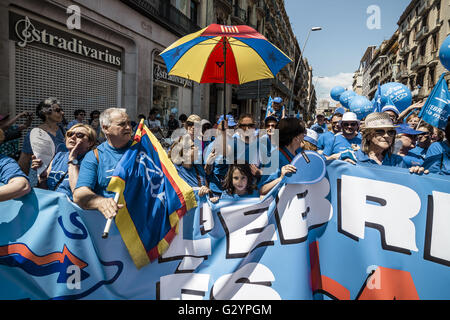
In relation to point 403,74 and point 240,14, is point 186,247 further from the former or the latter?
point 403,74

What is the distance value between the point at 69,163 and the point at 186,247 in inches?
49.8

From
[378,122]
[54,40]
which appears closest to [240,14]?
[54,40]

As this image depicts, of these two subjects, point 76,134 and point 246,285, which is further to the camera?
point 76,134

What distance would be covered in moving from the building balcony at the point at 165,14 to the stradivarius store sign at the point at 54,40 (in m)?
2.09

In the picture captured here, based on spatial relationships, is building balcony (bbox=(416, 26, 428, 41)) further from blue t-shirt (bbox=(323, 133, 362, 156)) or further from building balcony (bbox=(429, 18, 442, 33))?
blue t-shirt (bbox=(323, 133, 362, 156))

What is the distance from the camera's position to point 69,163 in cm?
248

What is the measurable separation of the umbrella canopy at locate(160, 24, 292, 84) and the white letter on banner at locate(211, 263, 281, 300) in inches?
115

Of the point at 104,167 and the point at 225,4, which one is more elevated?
the point at 225,4

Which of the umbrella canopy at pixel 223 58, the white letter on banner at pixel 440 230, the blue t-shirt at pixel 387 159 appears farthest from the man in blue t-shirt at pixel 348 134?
the white letter on banner at pixel 440 230

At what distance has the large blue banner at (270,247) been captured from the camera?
1973mm

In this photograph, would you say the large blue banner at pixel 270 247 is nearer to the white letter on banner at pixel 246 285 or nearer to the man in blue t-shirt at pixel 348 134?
the white letter on banner at pixel 246 285

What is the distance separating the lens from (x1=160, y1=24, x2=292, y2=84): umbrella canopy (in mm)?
4117

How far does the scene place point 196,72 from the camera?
177 inches

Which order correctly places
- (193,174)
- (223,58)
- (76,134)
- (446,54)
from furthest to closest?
(223,58) < (446,54) < (193,174) < (76,134)
